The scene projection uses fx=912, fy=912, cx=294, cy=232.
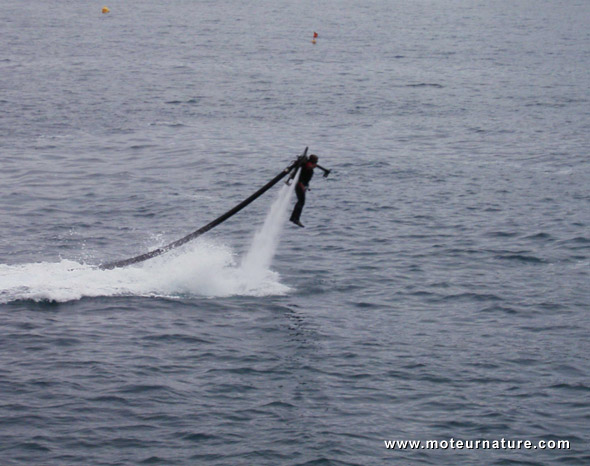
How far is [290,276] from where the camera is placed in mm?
44312

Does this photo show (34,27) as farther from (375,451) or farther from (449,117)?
(375,451)

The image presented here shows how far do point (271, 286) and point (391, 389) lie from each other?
11117 mm

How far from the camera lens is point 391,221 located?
5406 centimetres

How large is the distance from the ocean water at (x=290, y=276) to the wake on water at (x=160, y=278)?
12 cm

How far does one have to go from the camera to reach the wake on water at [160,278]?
4059 centimetres

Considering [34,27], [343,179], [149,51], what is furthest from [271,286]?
[34,27]

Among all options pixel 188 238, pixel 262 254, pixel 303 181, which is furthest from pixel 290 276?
pixel 303 181

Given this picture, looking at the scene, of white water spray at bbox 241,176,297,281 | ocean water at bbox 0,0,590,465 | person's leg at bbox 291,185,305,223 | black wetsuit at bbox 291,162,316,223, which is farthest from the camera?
white water spray at bbox 241,176,297,281

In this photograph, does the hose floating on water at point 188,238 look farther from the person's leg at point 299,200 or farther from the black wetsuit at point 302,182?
the person's leg at point 299,200

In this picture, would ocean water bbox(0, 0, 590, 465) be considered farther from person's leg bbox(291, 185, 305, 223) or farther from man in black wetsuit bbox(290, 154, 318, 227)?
man in black wetsuit bbox(290, 154, 318, 227)

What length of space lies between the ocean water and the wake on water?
0.12 meters

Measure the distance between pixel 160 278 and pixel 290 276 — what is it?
6287mm

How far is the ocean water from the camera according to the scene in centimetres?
3041

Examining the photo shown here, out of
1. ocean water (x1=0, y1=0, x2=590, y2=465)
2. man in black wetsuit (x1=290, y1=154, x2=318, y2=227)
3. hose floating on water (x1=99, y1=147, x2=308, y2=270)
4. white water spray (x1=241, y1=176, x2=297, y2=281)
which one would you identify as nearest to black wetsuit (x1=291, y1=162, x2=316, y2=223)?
man in black wetsuit (x1=290, y1=154, x2=318, y2=227)
